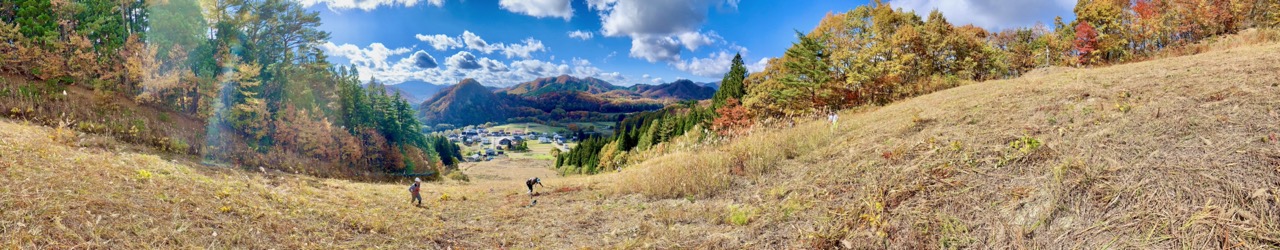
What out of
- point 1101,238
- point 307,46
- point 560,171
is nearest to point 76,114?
point 307,46

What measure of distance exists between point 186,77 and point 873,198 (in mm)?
30354

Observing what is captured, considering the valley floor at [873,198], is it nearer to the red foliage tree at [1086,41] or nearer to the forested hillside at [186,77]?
the forested hillside at [186,77]

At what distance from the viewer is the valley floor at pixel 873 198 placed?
3338 millimetres

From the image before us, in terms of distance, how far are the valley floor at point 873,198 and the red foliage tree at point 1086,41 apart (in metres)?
24.5

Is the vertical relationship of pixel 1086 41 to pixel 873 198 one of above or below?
above

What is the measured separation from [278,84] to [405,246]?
2932 cm

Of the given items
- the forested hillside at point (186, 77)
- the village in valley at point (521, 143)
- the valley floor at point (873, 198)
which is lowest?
the village in valley at point (521, 143)

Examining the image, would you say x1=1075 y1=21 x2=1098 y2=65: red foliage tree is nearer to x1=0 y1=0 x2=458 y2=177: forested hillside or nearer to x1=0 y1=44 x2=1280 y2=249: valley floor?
x1=0 y1=44 x2=1280 y2=249: valley floor

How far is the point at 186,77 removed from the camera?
20.8 metres

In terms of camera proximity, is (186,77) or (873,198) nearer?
(873,198)

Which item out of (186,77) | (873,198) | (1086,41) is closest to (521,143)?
(186,77)

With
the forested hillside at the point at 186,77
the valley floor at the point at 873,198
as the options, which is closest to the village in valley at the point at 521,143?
the forested hillside at the point at 186,77

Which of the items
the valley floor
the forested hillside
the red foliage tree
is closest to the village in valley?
the forested hillside

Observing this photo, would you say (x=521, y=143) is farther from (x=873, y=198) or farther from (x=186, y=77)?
(x=873, y=198)
